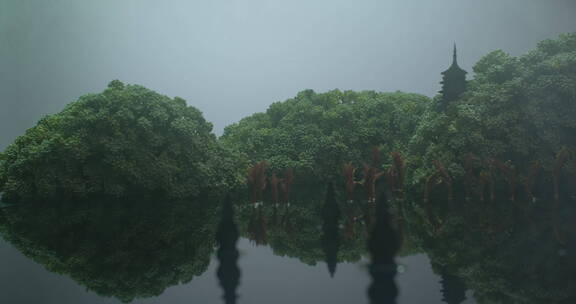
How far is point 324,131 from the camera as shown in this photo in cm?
3219

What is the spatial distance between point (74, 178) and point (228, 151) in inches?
324

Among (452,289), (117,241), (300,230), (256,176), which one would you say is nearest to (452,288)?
(452,289)

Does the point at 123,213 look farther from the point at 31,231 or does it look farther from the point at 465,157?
the point at 465,157

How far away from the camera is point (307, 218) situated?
16828 mm

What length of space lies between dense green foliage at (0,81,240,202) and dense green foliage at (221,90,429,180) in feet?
20.0

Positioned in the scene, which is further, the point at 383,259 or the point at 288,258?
the point at 288,258

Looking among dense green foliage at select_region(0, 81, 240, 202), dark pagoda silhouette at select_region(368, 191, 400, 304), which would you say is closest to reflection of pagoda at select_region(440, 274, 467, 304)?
dark pagoda silhouette at select_region(368, 191, 400, 304)

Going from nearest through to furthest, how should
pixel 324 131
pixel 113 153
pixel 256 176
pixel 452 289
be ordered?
1. pixel 452 289
2. pixel 256 176
3. pixel 113 153
4. pixel 324 131

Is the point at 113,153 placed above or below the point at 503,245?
above

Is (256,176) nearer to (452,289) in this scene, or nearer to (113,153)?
(113,153)

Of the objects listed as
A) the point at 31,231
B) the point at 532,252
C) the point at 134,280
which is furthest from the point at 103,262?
the point at 532,252

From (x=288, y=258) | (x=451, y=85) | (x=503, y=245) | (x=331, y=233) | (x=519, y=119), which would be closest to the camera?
(x=288, y=258)

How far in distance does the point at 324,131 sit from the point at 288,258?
2190cm

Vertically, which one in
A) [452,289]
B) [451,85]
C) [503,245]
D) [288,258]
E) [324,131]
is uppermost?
[451,85]
